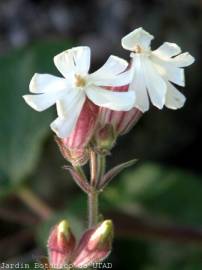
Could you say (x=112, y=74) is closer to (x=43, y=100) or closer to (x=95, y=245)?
(x=43, y=100)

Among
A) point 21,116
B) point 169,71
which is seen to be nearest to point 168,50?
point 169,71

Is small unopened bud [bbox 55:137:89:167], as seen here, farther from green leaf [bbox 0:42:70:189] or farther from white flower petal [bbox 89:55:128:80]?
green leaf [bbox 0:42:70:189]

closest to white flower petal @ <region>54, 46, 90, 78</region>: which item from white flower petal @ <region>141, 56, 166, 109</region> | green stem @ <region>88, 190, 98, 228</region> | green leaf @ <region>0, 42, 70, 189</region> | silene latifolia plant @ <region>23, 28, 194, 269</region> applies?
silene latifolia plant @ <region>23, 28, 194, 269</region>

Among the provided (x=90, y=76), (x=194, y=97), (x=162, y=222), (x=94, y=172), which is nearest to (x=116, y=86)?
(x=90, y=76)

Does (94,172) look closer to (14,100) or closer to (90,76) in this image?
(90,76)

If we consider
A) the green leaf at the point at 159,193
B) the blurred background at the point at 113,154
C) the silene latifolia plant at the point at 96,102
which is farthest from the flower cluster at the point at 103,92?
the green leaf at the point at 159,193
